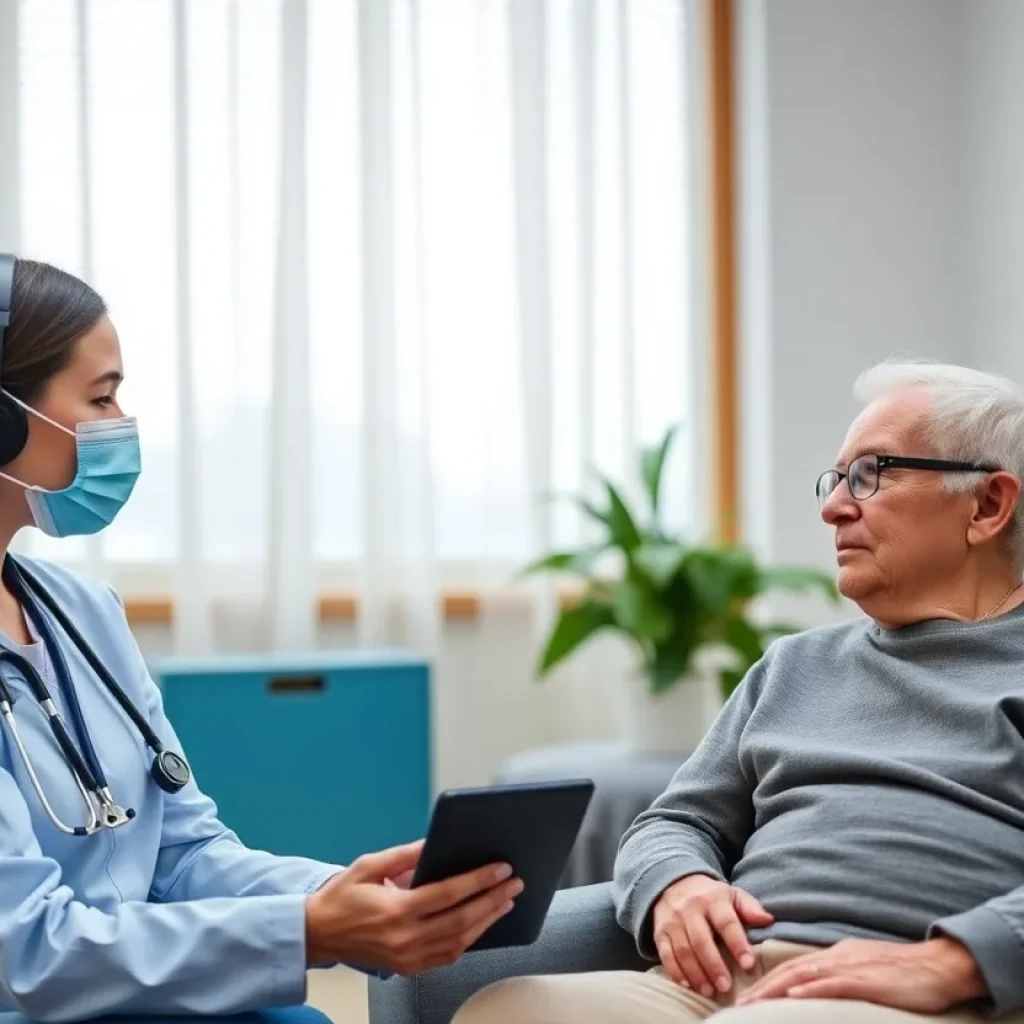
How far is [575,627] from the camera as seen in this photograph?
3.41 metres

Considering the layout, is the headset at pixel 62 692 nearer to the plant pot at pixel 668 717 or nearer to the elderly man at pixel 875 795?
the elderly man at pixel 875 795

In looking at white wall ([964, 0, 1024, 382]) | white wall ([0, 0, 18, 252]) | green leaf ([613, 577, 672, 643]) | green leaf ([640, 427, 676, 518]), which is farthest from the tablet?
white wall ([0, 0, 18, 252])

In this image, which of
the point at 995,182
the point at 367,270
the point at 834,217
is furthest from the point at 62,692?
the point at 995,182

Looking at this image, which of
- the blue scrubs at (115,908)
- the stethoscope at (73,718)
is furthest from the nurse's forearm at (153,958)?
the stethoscope at (73,718)

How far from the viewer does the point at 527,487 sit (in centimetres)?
405

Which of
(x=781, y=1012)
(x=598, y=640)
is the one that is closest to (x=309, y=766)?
(x=598, y=640)

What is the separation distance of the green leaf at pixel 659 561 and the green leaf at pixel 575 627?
0.17 meters

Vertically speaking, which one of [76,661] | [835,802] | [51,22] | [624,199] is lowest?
[835,802]

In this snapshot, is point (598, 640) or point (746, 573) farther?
point (598, 640)

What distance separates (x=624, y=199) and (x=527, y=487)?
A: 84cm

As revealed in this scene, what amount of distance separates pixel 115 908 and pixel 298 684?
210 centimetres

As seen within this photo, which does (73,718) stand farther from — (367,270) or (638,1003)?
(367,270)

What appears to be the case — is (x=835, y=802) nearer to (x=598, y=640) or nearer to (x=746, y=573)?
(x=746, y=573)

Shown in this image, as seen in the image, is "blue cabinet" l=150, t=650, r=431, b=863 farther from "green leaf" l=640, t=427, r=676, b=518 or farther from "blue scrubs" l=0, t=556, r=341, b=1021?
"blue scrubs" l=0, t=556, r=341, b=1021
